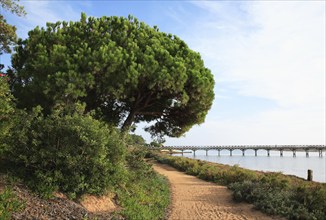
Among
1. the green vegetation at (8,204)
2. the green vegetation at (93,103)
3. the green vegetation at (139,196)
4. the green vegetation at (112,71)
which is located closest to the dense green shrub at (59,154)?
the green vegetation at (93,103)

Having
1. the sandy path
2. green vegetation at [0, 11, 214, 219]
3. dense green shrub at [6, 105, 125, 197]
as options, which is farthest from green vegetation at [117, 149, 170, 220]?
dense green shrub at [6, 105, 125, 197]

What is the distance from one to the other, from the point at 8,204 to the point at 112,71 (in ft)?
27.5

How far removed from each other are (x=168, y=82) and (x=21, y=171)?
7852 mm

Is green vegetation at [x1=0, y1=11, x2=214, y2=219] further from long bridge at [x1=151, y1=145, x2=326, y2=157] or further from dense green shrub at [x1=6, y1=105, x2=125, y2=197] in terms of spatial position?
long bridge at [x1=151, y1=145, x2=326, y2=157]

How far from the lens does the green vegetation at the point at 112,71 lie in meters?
13.2

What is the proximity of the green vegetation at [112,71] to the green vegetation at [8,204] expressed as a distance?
21.7 ft

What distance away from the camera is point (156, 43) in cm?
1594

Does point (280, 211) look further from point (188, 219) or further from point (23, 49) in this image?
point (23, 49)

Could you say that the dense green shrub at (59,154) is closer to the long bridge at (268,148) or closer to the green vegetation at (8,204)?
the green vegetation at (8,204)

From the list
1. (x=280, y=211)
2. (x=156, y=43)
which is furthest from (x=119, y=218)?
(x=156, y=43)

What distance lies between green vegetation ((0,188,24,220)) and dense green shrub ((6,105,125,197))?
1042mm

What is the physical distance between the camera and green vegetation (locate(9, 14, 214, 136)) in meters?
13.2

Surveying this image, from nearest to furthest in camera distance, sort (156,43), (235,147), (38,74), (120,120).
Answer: (38,74) < (156,43) < (120,120) < (235,147)

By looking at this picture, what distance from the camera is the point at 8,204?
19.8ft
